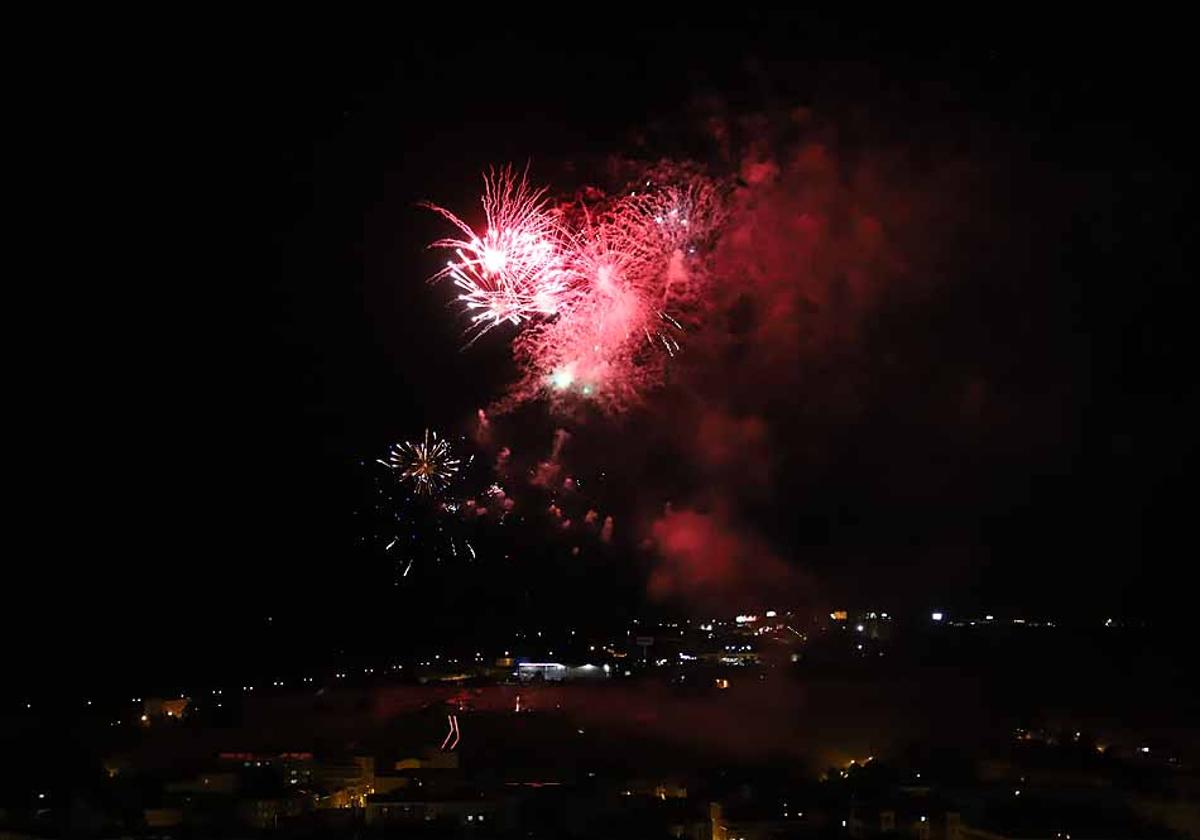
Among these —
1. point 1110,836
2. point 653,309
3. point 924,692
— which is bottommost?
point 1110,836

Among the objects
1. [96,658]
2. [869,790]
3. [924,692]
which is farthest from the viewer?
[924,692]

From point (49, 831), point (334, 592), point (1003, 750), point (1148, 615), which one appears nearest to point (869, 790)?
point (1003, 750)

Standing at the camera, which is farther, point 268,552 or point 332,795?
point 268,552

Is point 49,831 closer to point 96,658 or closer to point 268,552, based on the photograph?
point 96,658

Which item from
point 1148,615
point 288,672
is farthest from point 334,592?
point 1148,615

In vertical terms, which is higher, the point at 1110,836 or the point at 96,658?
the point at 96,658

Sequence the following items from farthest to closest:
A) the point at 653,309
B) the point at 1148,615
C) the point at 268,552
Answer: the point at 1148,615, the point at 268,552, the point at 653,309

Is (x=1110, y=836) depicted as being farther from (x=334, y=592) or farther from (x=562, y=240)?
(x=334, y=592)
